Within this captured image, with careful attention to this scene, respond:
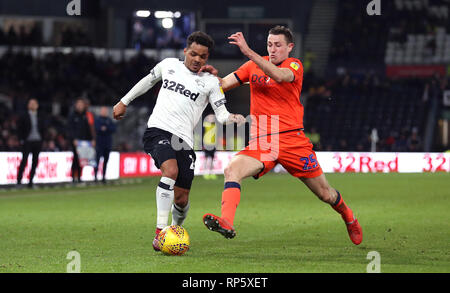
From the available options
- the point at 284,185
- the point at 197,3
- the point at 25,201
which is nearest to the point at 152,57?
the point at 197,3

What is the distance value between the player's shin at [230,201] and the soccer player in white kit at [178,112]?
25.9 inches

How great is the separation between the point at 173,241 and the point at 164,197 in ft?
1.78

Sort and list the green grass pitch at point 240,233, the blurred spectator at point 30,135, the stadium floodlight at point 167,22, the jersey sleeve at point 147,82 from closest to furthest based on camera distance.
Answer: the green grass pitch at point 240,233
the jersey sleeve at point 147,82
the blurred spectator at point 30,135
the stadium floodlight at point 167,22

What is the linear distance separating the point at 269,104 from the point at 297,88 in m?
0.34

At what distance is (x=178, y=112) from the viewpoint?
28.3 feet

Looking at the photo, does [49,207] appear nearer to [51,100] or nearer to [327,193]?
[327,193]

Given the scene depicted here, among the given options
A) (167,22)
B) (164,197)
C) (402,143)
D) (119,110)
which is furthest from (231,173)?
(167,22)

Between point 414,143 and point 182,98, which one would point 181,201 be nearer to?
point 182,98

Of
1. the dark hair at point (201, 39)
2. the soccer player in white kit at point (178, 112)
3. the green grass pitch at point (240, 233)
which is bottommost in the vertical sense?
the green grass pitch at point (240, 233)

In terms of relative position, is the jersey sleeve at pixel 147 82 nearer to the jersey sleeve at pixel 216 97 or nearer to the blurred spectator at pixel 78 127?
the jersey sleeve at pixel 216 97

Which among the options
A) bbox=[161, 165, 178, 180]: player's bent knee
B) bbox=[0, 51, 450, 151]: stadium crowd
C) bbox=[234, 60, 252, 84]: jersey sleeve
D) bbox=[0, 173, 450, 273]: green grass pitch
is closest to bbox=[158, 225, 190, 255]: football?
bbox=[0, 173, 450, 273]: green grass pitch

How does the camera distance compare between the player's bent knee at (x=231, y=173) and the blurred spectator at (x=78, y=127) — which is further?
the blurred spectator at (x=78, y=127)

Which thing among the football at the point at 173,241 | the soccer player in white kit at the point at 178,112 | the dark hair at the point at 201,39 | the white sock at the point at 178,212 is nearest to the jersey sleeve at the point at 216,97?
the soccer player in white kit at the point at 178,112

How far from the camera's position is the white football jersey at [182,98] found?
8.64 metres
